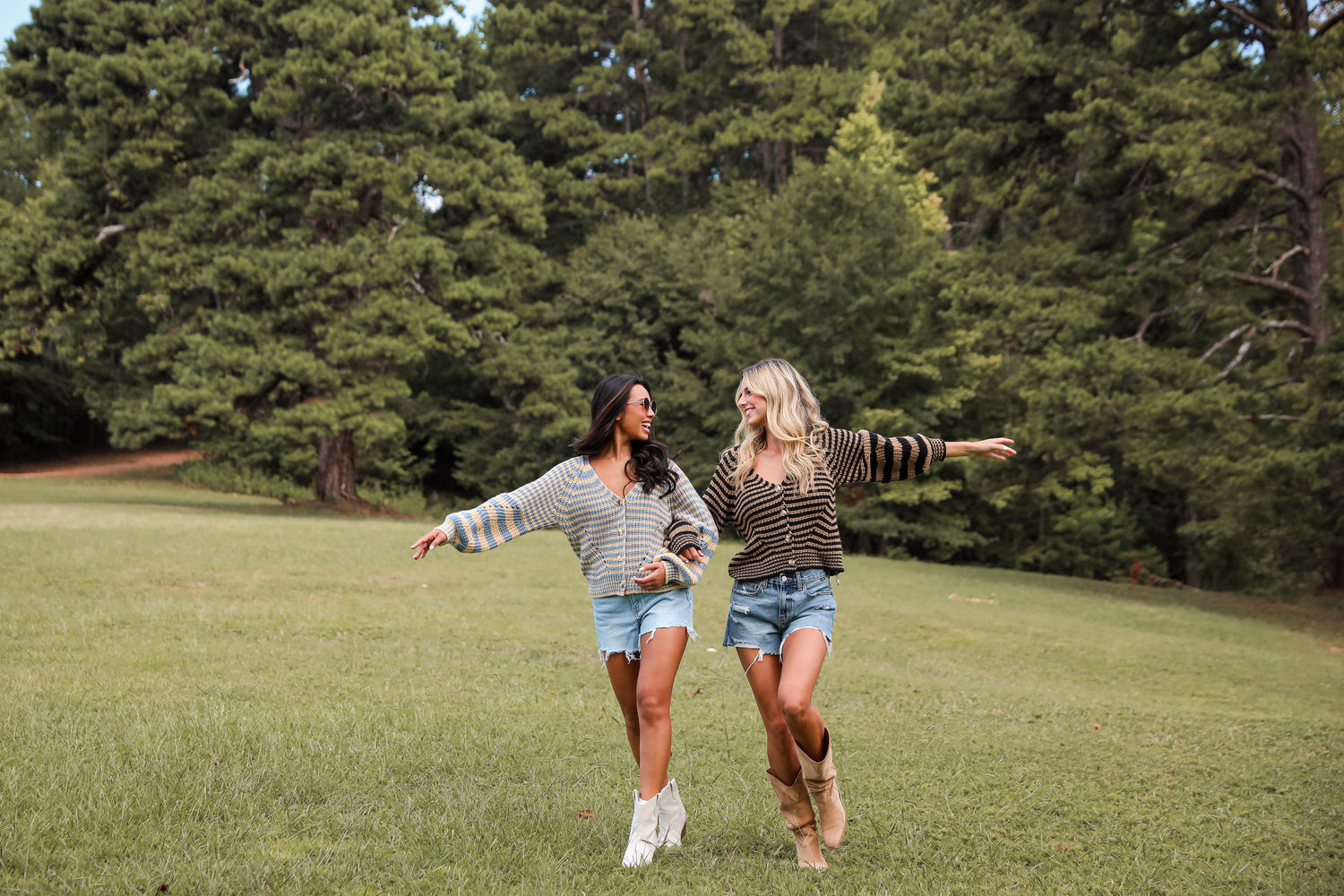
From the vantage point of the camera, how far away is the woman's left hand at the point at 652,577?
13.6ft

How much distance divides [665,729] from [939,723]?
3879 millimetres

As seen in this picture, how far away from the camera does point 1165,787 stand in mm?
5859

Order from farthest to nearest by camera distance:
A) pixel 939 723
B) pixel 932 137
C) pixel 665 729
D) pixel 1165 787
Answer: pixel 932 137 < pixel 939 723 < pixel 1165 787 < pixel 665 729

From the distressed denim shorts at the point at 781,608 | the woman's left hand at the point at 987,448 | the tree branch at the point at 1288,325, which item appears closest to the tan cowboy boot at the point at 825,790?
the distressed denim shorts at the point at 781,608

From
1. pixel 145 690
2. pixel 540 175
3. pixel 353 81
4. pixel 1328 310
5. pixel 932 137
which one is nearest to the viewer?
pixel 145 690

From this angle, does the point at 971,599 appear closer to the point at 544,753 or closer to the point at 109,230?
the point at 544,753

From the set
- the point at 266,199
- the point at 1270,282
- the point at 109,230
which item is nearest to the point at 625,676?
the point at 1270,282

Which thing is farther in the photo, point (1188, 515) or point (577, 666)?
point (1188, 515)

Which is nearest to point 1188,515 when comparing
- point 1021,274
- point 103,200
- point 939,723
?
point 1021,274

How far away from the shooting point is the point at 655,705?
4180 millimetres

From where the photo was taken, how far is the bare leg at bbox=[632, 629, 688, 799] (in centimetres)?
418

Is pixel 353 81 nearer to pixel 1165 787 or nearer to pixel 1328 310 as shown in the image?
pixel 1328 310

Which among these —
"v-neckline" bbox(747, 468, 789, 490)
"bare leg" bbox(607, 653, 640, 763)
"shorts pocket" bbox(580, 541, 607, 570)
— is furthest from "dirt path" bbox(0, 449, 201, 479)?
"v-neckline" bbox(747, 468, 789, 490)

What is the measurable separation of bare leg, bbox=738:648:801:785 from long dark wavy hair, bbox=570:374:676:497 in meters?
0.81
